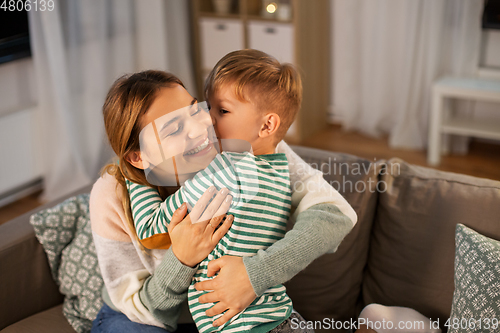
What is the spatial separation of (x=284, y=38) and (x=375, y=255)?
7.31 ft

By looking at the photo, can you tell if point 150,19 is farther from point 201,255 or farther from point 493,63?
point 201,255

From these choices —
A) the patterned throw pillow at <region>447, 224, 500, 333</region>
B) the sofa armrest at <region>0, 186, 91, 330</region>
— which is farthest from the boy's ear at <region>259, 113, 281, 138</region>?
the sofa armrest at <region>0, 186, 91, 330</region>

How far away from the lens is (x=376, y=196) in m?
1.36

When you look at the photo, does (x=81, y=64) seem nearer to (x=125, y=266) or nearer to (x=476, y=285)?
(x=125, y=266)

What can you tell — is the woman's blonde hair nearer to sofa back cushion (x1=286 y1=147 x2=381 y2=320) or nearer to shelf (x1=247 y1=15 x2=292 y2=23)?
sofa back cushion (x1=286 y1=147 x2=381 y2=320)

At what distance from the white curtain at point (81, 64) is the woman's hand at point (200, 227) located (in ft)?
5.98

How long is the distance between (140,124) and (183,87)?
143 millimetres

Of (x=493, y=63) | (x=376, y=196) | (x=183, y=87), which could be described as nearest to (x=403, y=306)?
(x=376, y=196)

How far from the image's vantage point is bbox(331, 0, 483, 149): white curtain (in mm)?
3025

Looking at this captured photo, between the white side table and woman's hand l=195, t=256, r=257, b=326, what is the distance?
2.37 meters

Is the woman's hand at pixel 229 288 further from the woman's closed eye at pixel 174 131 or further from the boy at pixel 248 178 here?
the woman's closed eye at pixel 174 131

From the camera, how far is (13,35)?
8.42 ft

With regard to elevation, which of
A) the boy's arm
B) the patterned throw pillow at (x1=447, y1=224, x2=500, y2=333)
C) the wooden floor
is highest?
the boy's arm

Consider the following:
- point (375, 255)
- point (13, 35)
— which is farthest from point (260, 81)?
point (13, 35)
